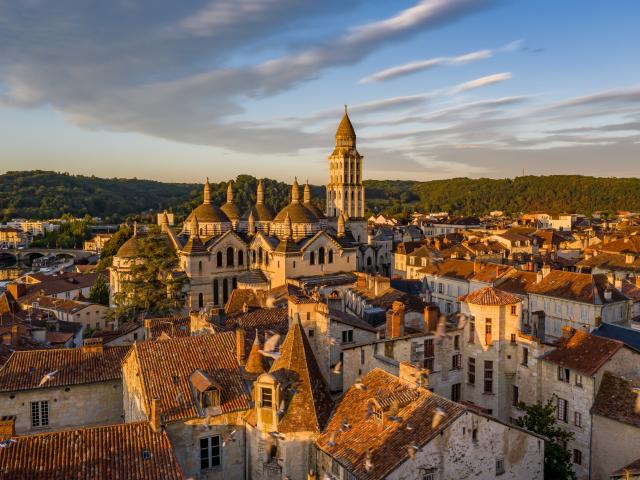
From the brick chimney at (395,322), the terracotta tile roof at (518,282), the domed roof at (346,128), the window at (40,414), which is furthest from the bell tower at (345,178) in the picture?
the window at (40,414)

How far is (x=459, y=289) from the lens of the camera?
6306 centimetres

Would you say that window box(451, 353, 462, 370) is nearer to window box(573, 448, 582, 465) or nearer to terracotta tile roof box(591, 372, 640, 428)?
window box(573, 448, 582, 465)

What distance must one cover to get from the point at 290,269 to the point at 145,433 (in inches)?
1732

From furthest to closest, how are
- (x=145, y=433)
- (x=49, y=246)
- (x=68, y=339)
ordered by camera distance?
(x=49, y=246)
(x=68, y=339)
(x=145, y=433)

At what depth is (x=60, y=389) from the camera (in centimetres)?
2841

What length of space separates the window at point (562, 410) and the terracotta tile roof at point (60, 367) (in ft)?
73.3

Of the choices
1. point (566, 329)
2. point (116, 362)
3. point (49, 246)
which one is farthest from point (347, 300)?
point (49, 246)

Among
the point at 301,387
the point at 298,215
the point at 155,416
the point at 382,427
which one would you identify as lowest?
the point at 382,427

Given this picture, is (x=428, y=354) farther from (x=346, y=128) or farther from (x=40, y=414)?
(x=346, y=128)

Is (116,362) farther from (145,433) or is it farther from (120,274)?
(120,274)

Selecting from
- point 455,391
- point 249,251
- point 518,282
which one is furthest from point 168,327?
point 518,282

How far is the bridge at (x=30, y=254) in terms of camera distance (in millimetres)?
176625

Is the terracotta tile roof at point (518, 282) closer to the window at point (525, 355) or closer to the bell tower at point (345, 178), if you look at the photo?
the window at point (525, 355)

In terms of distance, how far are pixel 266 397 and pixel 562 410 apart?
16.7 meters
